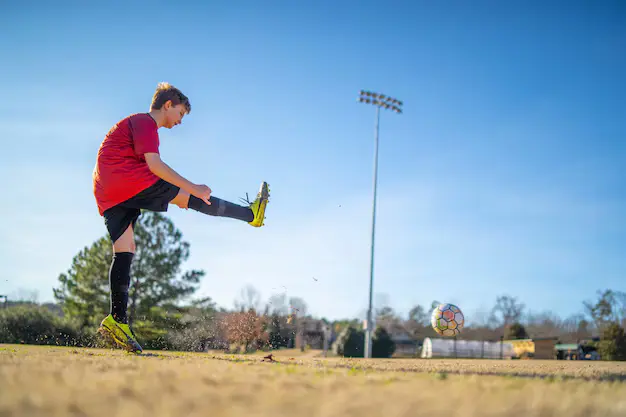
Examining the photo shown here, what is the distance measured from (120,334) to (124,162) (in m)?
1.40

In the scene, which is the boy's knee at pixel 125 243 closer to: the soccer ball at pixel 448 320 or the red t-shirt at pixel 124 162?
the red t-shirt at pixel 124 162

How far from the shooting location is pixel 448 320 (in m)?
9.96

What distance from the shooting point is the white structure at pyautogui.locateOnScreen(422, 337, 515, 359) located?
118ft

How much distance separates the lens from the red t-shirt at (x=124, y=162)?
3.69m

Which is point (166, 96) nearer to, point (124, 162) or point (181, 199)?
point (124, 162)

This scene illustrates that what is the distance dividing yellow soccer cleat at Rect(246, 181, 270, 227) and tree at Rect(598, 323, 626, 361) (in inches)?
1010

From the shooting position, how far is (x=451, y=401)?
1.47m

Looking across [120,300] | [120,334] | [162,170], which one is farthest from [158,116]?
[120,334]

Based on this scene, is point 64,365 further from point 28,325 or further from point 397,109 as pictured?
point 397,109

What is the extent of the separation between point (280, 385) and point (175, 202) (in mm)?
2820

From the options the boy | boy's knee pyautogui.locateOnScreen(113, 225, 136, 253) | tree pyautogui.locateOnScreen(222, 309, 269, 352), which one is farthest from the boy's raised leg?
tree pyautogui.locateOnScreen(222, 309, 269, 352)

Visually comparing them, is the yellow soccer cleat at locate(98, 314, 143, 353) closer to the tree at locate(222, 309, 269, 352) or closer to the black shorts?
the black shorts

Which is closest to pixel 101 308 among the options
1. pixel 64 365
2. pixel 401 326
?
pixel 64 365

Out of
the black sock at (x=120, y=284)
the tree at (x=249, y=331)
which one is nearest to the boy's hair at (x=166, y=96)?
the black sock at (x=120, y=284)
